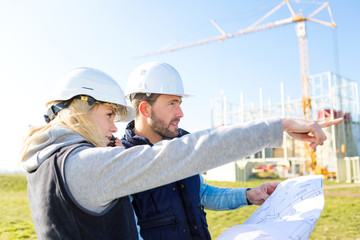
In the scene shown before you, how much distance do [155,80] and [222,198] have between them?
1197mm

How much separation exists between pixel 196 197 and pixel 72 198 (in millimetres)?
1308

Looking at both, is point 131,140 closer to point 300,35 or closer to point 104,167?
point 104,167

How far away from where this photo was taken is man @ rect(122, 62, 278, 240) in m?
2.23

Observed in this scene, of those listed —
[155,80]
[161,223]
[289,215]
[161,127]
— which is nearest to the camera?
[289,215]

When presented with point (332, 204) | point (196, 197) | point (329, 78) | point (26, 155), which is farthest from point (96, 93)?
point (329, 78)

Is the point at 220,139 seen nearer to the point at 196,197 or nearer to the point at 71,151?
the point at 71,151

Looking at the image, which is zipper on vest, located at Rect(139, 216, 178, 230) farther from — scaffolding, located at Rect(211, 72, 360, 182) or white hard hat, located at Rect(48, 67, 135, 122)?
scaffolding, located at Rect(211, 72, 360, 182)

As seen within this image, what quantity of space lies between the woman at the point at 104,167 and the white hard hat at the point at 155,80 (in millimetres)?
1380

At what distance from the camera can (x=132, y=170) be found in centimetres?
125

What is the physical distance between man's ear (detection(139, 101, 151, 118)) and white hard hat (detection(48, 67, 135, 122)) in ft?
2.79

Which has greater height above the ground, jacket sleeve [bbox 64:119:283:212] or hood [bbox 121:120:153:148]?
hood [bbox 121:120:153:148]

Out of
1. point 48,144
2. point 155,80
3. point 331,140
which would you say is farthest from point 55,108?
point 331,140

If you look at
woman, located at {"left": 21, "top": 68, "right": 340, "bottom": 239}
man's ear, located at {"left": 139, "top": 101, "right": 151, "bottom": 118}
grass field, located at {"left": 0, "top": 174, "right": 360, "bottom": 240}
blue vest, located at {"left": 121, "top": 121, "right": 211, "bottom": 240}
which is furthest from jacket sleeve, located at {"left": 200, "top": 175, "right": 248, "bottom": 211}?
grass field, located at {"left": 0, "top": 174, "right": 360, "bottom": 240}

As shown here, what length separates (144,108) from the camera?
2871 millimetres
